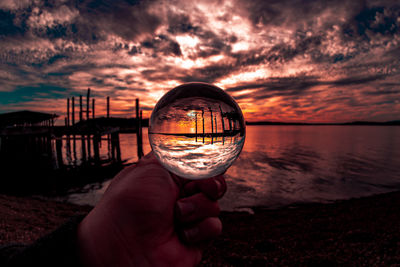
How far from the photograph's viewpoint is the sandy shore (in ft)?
16.5

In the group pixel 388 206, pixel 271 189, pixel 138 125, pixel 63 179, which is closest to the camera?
pixel 388 206

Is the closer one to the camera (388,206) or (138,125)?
(388,206)

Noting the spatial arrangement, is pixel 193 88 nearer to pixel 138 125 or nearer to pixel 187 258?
pixel 187 258

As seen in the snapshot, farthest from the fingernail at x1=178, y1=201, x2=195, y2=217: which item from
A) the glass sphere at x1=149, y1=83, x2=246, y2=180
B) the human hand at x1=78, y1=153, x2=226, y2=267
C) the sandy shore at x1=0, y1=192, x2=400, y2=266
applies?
the sandy shore at x1=0, y1=192, x2=400, y2=266

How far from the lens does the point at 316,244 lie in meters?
5.91

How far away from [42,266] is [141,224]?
69 cm

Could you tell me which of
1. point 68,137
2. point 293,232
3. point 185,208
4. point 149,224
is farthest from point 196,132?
point 68,137

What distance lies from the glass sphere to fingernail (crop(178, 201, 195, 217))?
26 centimetres

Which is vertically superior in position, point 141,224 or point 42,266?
point 141,224

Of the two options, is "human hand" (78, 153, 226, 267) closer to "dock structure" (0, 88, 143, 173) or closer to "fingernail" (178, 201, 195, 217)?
"fingernail" (178, 201, 195, 217)

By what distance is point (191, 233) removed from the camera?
66.6 inches

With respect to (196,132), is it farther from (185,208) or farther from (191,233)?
(191,233)

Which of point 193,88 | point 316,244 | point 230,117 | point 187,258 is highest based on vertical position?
point 193,88

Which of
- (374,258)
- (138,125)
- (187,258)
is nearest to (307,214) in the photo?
(374,258)
